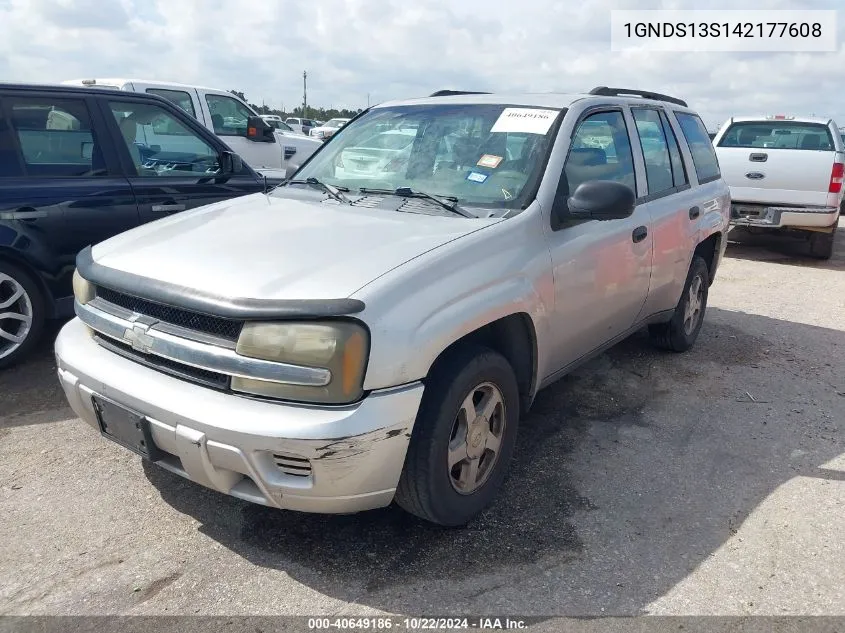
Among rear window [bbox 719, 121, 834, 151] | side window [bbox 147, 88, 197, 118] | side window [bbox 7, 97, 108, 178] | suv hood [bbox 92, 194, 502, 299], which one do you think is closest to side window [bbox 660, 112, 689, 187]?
suv hood [bbox 92, 194, 502, 299]

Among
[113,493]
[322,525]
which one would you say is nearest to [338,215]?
[322,525]

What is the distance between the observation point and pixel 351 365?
2.27 m

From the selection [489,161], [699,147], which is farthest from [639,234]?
[699,147]

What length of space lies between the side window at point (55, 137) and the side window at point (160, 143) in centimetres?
24

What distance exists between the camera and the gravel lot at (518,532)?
2484 millimetres

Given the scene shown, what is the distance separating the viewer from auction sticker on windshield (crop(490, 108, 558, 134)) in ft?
11.3

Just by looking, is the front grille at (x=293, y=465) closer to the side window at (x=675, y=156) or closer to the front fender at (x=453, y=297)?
the front fender at (x=453, y=297)

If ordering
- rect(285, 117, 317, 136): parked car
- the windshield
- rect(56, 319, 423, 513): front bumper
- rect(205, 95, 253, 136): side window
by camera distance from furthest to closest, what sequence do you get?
rect(285, 117, 317, 136): parked car
rect(205, 95, 253, 136): side window
the windshield
rect(56, 319, 423, 513): front bumper

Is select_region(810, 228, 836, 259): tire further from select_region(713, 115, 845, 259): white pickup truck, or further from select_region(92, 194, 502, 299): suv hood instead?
select_region(92, 194, 502, 299): suv hood

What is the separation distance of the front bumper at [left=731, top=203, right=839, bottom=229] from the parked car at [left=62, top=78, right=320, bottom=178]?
5948 mm

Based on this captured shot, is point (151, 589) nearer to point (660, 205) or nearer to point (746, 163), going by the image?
point (660, 205)

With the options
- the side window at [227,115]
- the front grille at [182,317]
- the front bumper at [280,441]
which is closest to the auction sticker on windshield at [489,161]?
the front bumper at [280,441]

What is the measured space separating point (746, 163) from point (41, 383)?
343 inches

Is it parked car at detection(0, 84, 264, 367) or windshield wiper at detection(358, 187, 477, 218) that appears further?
parked car at detection(0, 84, 264, 367)
